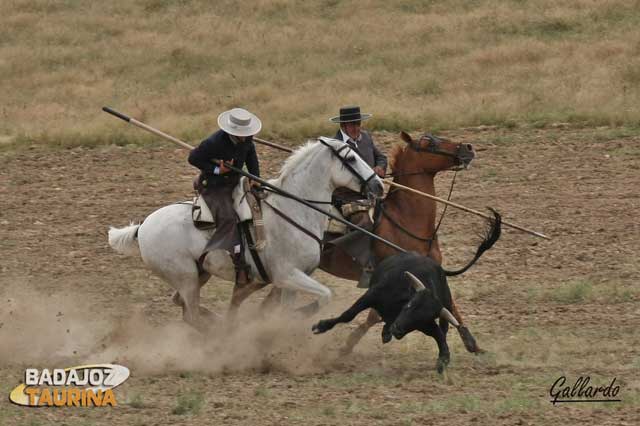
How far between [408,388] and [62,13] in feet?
73.4

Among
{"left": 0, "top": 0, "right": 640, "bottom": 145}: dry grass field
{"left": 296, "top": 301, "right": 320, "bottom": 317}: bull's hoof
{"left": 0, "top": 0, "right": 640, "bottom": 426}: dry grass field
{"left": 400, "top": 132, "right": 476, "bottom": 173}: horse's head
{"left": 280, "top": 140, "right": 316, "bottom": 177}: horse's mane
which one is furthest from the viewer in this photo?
{"left": 0, "top": 0, "right": 640, "bottom": 145}: dry grass field

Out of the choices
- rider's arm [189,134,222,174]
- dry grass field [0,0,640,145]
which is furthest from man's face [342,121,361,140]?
dry grass field [0,0,640,145]

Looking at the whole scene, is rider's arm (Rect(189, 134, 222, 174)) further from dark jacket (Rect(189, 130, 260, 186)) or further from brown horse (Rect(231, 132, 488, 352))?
brown horse (Rect(231, 132, 488, 352))

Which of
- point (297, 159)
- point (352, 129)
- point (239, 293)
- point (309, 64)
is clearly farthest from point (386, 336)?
point (309, 64)

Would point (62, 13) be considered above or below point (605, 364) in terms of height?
below

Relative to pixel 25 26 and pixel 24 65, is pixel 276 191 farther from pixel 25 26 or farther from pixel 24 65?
pixel 25 26

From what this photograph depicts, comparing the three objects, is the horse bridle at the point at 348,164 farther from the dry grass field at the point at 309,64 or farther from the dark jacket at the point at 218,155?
the dry grass field at the point at 309,64

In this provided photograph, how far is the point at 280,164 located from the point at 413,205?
6463mm

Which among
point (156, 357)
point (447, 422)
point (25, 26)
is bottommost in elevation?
point (25, 26)

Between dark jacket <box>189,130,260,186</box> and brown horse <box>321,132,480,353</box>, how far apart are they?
1.22m

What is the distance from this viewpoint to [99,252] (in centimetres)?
1421

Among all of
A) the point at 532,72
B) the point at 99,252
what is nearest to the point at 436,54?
the point at 532,72

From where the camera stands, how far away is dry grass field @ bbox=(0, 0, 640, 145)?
65.1 feet

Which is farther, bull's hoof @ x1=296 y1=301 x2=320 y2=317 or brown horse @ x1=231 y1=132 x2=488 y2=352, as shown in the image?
brown horse @ x1=231 y1=132 x2=488 y2=352
